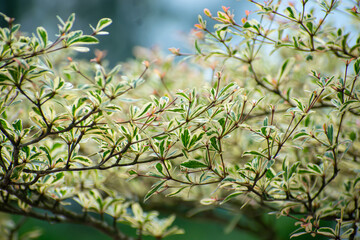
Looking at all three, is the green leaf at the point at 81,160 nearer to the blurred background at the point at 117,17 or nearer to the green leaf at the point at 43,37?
the green leaf at the point at 43,37

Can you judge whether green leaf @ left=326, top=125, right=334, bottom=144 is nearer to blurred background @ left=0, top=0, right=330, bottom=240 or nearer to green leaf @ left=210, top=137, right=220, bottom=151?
green leaf @ left=210, top=137, right=220, bottom=151

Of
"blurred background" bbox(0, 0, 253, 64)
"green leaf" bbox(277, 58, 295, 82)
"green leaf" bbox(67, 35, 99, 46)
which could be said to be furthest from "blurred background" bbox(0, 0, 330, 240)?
"green leaf" bbox(67, 35, 99, 46)

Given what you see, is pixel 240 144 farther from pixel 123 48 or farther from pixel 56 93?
pixel 123 48

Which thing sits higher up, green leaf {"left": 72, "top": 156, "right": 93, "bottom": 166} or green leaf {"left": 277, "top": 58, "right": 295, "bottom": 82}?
green leaf {"left": 277, "top": 58, "right": 295, "bottom": 82}

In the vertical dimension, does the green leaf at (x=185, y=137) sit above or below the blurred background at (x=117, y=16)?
below

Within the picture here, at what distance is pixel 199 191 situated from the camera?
1706mm

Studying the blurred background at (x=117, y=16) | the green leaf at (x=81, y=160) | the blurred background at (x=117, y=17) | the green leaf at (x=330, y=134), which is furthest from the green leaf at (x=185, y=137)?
the blurred background at (x=117, y=16)

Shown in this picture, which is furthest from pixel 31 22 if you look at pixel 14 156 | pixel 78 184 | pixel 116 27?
pixel 14 156

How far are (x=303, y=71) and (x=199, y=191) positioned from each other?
2.83 ft

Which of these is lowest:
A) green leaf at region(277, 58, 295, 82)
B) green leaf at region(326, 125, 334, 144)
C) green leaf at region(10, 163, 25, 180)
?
green leaf at region(10, 163, 25, 180)

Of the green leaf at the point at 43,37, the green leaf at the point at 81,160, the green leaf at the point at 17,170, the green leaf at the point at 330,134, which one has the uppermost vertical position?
the green leaf at the point at 43,37

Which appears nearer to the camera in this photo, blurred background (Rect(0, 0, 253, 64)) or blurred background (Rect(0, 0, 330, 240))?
blurred background (Rect(0, 0, 330, 240))

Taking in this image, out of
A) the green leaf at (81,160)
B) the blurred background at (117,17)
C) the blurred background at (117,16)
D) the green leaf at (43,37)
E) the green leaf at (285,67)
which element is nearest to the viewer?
the green leaf at (43,37)

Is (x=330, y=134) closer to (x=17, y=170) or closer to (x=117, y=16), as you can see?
(x=17, y=170)
